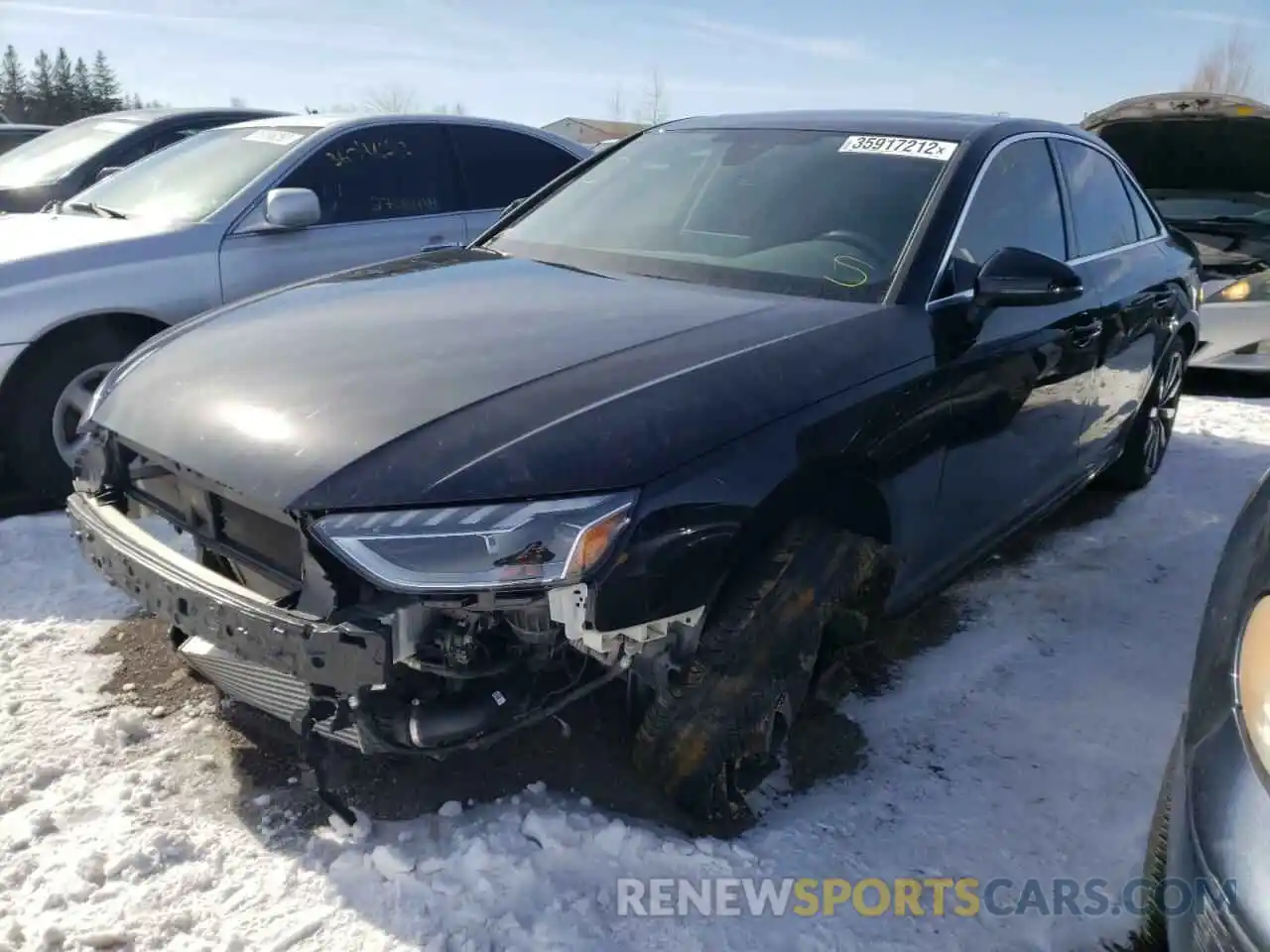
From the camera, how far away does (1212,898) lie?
1.44 metres

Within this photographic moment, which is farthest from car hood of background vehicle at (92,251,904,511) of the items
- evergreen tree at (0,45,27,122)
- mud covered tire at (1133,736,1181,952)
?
evergreen tree at (0,45,27,122)

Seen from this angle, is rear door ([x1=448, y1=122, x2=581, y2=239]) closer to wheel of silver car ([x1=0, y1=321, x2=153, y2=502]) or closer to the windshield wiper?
the windshield wiper

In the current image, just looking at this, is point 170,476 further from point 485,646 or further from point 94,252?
point 94,252

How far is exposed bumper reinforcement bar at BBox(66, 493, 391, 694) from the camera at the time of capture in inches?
73.6

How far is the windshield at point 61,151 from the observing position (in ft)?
22.3

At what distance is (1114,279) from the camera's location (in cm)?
392

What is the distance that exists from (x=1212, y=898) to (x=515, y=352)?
5.38 ft

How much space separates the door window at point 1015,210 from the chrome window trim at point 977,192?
0.05 ft

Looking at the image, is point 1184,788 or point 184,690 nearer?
point 1184,788

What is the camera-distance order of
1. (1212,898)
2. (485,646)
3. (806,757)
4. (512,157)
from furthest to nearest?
(512,157) → (806,757) → (485,646) → (1212,898)

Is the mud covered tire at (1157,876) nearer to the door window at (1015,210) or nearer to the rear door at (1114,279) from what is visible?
the door window at (1015,210)

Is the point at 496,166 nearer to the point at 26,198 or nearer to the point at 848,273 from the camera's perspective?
the point at 26,198

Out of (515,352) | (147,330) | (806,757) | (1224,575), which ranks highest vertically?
(515,352)

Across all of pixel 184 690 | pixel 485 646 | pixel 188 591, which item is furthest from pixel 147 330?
pixel 485 646
